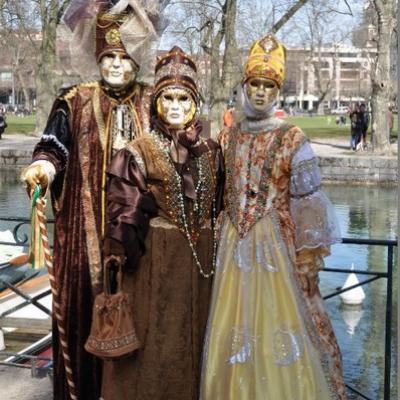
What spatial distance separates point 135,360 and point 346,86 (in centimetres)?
10019

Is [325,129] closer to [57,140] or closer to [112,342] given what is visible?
[57,140]

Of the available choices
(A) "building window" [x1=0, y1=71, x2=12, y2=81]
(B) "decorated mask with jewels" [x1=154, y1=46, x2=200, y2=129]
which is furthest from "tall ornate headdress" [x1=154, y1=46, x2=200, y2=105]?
(A) "building window" [x1=0, y1=71, x2=12, y2=81]

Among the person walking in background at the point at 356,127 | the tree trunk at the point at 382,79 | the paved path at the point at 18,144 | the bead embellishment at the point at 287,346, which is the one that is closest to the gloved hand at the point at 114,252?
the bead embellishment at the point at 287,346

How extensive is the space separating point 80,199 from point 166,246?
48 cm

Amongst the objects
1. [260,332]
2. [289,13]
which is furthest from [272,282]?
[289,13]

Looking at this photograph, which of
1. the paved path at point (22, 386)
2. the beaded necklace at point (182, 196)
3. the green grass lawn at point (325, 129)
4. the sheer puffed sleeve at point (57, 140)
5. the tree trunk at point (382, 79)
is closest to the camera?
the beaded necklace at point (182, 196)

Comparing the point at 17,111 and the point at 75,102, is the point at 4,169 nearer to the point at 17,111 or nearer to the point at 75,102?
A: the point at 75,102

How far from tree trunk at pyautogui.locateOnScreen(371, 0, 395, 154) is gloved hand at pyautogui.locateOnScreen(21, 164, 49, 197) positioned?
52.6 feet

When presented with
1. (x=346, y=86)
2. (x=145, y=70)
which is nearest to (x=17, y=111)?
(x=346, y=86)

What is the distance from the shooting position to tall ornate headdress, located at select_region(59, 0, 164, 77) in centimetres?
305

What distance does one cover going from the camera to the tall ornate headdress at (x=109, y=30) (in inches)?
120

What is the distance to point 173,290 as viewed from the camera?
9.21 ft

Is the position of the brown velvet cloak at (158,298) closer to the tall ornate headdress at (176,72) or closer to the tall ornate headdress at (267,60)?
the tall ornate headdress at (176,72)

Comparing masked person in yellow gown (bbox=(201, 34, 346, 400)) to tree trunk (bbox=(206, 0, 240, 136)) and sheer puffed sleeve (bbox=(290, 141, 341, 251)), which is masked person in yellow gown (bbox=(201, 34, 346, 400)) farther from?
tree trunk (bbox=(206, 0, 240, 136))
